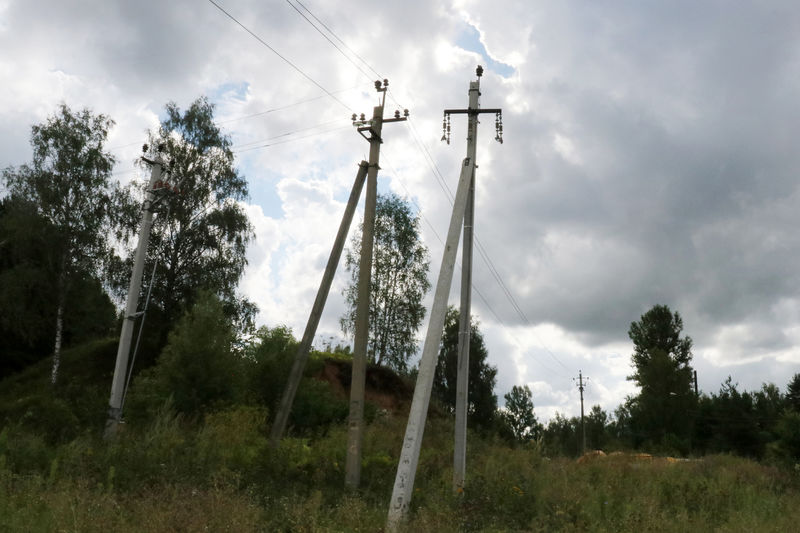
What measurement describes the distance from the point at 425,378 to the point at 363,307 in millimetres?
4072

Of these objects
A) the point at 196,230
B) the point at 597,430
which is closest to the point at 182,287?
the point at 196,230

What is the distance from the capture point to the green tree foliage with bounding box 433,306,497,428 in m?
42.0

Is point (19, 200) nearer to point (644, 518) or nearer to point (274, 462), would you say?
point (274, 462)

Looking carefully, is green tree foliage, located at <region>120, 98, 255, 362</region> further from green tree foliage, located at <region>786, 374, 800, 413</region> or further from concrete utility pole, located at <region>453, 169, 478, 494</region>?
green tree foliage, located at <region>786, 374, 800, 413</region>

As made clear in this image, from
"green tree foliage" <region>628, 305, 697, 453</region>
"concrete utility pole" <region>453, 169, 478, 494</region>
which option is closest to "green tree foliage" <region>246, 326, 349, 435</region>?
"concrete utility pole" <region>453, 169, 478, 494</region>

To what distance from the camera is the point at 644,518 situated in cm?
980

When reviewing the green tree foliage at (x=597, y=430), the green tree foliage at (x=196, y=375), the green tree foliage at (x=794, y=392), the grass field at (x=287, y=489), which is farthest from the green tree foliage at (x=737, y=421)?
the green tree foliage at (x=196, y=375)

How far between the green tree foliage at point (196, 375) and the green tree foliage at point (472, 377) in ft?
74.2

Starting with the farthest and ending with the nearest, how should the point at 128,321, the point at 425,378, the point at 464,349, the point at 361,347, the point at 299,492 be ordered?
the point at 128,321 → the point at 361,347 → the point at 464,349 → the point at 299,492 → the point at 425,378

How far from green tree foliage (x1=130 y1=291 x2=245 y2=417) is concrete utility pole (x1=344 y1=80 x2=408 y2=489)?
278 inches

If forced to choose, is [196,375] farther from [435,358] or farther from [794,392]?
[794,392]

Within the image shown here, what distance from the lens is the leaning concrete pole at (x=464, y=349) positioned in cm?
1334

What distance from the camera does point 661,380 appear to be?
53.5 m

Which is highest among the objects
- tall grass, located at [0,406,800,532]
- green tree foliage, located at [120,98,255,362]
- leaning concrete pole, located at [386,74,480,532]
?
green tree foliage, located at [120,98,255,362]
